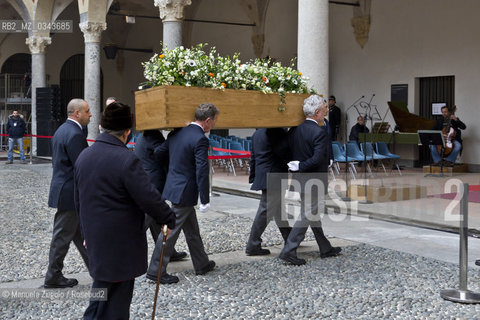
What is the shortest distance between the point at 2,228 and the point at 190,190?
139 inches

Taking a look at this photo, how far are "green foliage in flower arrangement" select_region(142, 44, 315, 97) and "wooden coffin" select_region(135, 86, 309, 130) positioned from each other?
0.08 meters

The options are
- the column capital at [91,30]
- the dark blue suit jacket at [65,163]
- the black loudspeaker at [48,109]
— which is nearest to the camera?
the dark blue suit jacket at [65,163]

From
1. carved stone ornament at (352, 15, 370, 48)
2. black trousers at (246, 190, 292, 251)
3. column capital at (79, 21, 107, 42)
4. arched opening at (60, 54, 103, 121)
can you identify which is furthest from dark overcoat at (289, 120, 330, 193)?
arched opening at (60, 54, 103, 121)

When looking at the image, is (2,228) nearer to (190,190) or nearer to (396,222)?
(190,190)

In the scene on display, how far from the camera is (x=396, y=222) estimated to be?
7770 millimetres

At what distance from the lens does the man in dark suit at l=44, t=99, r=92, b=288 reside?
15.4 feet

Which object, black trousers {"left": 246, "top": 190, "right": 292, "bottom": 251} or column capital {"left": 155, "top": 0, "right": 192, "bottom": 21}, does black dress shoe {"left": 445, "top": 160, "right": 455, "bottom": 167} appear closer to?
column capital {"left": 155, "top": 0, "right": 192, "bottom": 21}

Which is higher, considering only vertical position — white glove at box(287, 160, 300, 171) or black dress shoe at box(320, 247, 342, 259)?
white glove at box(287, 160, 300, 171)

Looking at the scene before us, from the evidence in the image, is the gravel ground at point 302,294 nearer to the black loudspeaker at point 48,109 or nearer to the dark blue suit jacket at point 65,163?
the dark blue suit jacket at point 65,163

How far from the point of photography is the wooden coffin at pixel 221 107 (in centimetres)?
486

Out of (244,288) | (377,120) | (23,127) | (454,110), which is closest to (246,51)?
(377,120)

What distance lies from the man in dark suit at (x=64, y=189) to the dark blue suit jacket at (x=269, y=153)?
70.2 inches

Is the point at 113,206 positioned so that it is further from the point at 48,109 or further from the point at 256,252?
the point at 48,109

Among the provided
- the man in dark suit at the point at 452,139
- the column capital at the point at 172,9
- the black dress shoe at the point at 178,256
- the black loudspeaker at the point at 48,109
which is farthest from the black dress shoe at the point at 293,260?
the black loudspeaker at the point at 48,109
